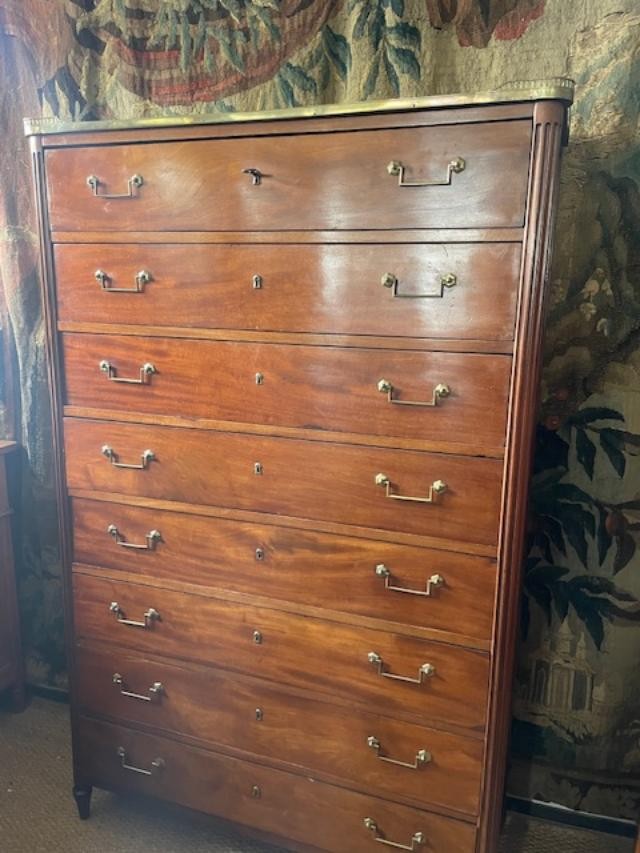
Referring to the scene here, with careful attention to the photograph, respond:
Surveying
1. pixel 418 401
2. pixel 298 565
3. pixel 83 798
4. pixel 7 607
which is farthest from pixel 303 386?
pixel 7 607

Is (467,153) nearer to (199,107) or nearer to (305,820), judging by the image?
(199,107)

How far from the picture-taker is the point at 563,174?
1.55 meters

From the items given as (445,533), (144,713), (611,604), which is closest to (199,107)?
(445,533)

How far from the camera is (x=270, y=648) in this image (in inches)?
58.6

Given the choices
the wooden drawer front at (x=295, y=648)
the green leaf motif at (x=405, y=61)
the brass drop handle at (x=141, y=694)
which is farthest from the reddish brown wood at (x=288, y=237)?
the brass drop handle at (x=141, y=694)

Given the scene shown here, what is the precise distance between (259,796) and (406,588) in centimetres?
63

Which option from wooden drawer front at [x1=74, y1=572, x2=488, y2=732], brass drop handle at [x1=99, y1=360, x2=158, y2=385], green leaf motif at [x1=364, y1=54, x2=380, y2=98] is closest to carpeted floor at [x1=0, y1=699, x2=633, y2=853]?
wooden drawer front at [x1=74, y1=572, x2=488, y2=732]

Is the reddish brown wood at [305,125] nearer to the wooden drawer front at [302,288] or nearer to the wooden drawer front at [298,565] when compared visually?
the wooden drawer front at [302,288]

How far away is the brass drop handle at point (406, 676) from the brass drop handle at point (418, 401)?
1.67 ft

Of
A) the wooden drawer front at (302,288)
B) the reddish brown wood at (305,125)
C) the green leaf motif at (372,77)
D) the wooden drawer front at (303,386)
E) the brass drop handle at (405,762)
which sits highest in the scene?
the green leaf motif at (372,77)

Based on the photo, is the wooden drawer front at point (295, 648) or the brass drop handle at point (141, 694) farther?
the brass drop handle at point (141, 694)

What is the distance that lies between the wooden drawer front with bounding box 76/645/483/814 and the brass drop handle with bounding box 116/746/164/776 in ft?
0.28

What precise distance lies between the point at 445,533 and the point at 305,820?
751 mm

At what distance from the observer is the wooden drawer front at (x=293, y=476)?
1.29m
